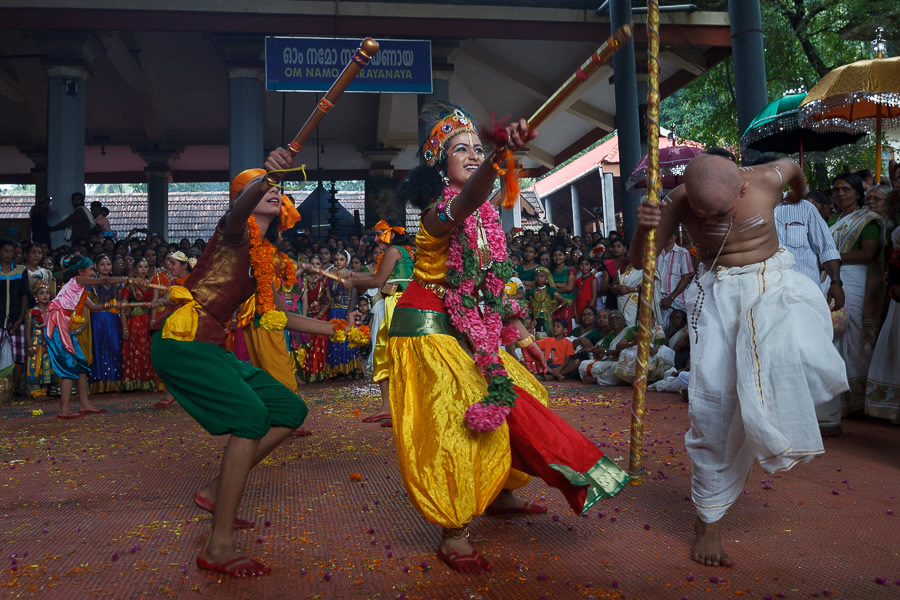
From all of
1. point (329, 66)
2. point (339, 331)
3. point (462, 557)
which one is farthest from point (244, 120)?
point (462, 557)

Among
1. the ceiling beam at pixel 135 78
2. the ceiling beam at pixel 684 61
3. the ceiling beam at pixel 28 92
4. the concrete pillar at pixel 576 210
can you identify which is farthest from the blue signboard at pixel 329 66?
the concrete pillar at pixel 576 210

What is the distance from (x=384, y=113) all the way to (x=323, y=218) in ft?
11.4

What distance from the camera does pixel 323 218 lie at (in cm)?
2039

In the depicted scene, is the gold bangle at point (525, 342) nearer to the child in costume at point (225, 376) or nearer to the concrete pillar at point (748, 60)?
the child in costume at point (225, 376)

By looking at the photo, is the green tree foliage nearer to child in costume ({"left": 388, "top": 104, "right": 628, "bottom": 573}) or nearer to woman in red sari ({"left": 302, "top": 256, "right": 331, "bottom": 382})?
woman in red sari ({"left": 302, "top": 256, "right": 331, "bottom": 382})

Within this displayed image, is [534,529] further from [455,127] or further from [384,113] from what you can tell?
[384,113]

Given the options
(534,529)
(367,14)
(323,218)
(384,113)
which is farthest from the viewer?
(323,218)

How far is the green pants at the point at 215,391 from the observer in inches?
132

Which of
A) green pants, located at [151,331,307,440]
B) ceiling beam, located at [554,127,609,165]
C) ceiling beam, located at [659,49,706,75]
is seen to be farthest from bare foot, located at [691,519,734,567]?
ceiling beam, located at [554,127,609,165]

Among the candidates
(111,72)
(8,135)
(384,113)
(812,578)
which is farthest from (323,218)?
(812,578)

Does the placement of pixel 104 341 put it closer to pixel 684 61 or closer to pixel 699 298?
pixel 699 298

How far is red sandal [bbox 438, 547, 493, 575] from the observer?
3168 millimetres

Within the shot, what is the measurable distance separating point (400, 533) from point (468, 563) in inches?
27.2

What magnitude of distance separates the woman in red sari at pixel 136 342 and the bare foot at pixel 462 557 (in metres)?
8.72
